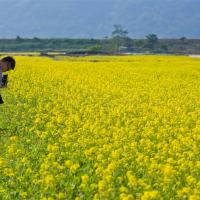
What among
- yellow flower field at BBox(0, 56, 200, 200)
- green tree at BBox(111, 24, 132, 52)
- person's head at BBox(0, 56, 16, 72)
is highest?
person's head at BBox(0, 56, 16, 72)

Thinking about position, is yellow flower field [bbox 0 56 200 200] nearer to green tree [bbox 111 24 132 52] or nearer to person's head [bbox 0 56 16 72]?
person's head [bbox 0 56 16 72]

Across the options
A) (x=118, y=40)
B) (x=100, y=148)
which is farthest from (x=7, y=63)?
(x=118, y=40)

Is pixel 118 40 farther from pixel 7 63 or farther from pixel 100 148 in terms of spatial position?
pixel 100 148

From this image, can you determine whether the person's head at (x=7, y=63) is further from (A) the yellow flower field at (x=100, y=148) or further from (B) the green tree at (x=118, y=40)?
(B) the green tree at (x=118, y=40)

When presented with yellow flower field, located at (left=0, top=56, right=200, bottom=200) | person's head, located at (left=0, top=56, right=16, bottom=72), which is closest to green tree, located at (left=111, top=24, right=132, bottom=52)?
yellow flower field, located at (left=0, top=56, right=200, bottom=200)

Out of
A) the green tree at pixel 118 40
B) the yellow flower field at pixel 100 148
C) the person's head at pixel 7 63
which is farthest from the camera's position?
the green tree at pixel 118 40

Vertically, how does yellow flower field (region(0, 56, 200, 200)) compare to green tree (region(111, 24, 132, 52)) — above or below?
above

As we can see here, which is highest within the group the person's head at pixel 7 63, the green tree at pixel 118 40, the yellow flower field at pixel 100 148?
the person's head at pixel 7 63

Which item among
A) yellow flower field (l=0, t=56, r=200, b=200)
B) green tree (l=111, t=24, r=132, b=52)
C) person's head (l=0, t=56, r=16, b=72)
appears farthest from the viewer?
green tree (l=111, t=24, r=132, b=52)

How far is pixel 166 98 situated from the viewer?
16.1 m

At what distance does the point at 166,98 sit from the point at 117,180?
932 cm

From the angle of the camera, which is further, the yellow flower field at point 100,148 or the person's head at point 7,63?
the person's head at point 7,63

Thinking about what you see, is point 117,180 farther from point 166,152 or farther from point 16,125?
point 16,125

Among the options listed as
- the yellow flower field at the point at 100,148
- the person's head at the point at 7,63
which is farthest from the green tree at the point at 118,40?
the person's head at the point at 7,63
